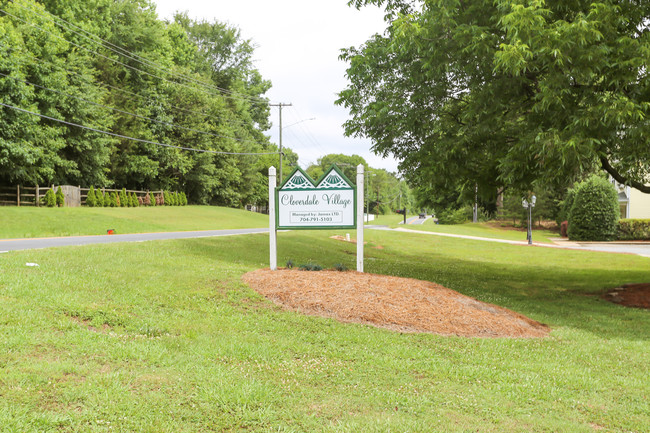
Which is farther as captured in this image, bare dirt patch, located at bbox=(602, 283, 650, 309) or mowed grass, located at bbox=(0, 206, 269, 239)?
mowed grass, located at bbox=(0, 206, 269, 239)

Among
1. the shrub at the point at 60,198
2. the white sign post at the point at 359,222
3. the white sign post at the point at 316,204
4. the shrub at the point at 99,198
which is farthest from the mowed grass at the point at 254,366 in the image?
the shrub at the point at 99,198

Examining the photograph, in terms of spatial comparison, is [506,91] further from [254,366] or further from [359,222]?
[254,366]

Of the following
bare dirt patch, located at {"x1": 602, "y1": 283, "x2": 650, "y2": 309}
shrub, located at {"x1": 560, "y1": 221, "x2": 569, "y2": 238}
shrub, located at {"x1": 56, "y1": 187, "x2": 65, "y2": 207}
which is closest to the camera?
bare dirt patch, located at {"x1": 602, "y1": 283, "x2": 650, "y2": 309}

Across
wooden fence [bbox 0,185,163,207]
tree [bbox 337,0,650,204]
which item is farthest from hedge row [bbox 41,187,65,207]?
tree [bbox 337,0,650,204]

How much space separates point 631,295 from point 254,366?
37.0 feet

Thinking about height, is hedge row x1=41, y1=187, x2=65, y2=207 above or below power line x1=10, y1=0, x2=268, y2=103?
below

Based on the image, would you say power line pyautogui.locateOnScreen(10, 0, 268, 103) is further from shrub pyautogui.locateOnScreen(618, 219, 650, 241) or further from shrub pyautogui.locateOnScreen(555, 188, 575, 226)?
shrub pyautogui.locateOnScreen(618, 219, 650, 241)

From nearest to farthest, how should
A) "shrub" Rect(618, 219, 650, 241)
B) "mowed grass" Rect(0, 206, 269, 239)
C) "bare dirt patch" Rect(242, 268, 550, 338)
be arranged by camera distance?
"bare dirt patch" Rect(242, 268, 550, 338)
"mowed grass" Rect(0, 206, 269, 239)
"shrub" Rect(618, 219, 650, 241)

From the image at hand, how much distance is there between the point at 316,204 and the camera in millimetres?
10266

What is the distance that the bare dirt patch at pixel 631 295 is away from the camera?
1095 centimetres

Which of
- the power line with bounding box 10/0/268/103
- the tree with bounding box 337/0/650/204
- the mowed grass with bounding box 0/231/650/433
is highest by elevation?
the power line with bounding box 10/0/268/103

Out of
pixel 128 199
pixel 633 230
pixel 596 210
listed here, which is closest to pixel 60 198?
pixel 128 199

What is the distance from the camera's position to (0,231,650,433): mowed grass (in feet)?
12.5

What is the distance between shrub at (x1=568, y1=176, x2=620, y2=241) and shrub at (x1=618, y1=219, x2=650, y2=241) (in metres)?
1.08
